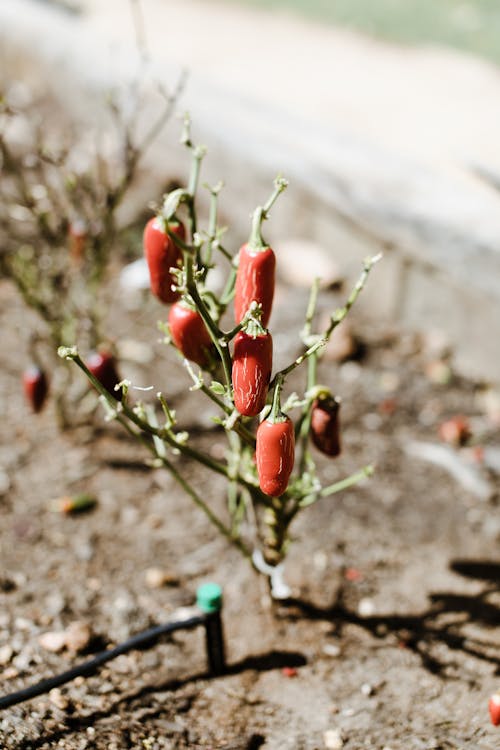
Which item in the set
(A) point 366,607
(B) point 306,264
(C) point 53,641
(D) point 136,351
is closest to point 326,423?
(A) point 366,607

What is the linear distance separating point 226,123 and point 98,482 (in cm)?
224

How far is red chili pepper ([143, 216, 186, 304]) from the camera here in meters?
1.38

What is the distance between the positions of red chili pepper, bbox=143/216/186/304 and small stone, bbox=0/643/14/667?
1.02 meters

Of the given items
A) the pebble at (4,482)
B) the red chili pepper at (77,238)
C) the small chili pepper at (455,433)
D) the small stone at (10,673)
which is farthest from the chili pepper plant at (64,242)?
the small chili pepper at (455,433)

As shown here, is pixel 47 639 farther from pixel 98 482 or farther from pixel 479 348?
pixel 479 348

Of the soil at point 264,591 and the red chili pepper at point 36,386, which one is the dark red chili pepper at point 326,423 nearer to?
the soil at point 264,591

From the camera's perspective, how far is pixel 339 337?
321cm

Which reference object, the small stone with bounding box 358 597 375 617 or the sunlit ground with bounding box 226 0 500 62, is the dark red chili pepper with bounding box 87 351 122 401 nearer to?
the small stone with bounding box 358 597 375 617

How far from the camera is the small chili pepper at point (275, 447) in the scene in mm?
1308

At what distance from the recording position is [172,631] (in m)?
1.83

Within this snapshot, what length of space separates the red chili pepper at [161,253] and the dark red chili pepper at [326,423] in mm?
383

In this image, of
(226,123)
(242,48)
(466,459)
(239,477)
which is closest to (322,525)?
(466,459)

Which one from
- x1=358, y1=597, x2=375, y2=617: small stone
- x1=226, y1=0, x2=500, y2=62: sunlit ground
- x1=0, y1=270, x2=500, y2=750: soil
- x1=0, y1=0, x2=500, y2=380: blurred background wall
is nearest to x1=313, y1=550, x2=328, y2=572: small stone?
x1=0, y1=270, x2=500, y2=750: soil

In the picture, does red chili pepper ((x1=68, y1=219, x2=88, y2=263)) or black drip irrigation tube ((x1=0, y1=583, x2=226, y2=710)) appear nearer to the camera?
A: black drip irrigation tube ((x1=0, y1=583, x2=226, y2=710))
